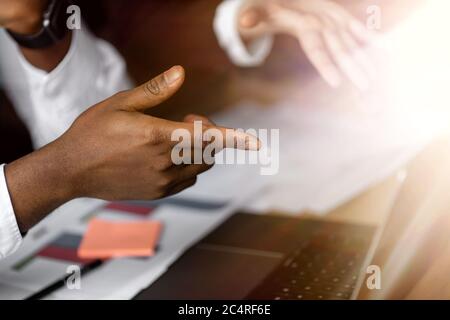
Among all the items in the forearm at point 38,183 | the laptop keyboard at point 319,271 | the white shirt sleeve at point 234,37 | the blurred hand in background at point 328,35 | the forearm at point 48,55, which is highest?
the white shirt sleeve at point 234,37

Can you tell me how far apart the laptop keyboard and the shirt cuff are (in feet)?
1.00

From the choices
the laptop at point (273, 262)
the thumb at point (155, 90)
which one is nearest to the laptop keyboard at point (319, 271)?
the laptop at point (273, 262)

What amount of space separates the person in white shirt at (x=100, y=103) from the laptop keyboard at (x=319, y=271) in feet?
0.62

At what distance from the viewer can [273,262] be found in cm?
87

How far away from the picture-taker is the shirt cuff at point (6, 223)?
26.7 inches

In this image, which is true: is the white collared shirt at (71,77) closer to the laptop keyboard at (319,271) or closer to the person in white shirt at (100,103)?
the person in white shirt at (100,103)

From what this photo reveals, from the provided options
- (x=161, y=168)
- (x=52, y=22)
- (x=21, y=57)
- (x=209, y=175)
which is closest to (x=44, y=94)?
(x=21, y=57)

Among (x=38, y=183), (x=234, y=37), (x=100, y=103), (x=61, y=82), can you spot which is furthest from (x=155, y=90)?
(x=234, y=37)

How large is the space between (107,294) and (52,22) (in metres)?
0.39

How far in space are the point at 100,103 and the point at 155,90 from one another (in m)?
0.07

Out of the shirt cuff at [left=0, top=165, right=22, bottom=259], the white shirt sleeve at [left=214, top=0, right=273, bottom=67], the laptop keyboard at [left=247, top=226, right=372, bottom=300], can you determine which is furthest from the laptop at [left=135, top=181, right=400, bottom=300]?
the white shirt sleeve at [left=214, top=0, right=273, bottom=67]

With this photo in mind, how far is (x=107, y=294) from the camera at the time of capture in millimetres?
817

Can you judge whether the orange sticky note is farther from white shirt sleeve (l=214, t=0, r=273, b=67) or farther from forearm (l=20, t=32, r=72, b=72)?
white shirt sleeve (l=214, t=0, r=273, b=67)

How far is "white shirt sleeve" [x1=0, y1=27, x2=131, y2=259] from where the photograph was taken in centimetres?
100
